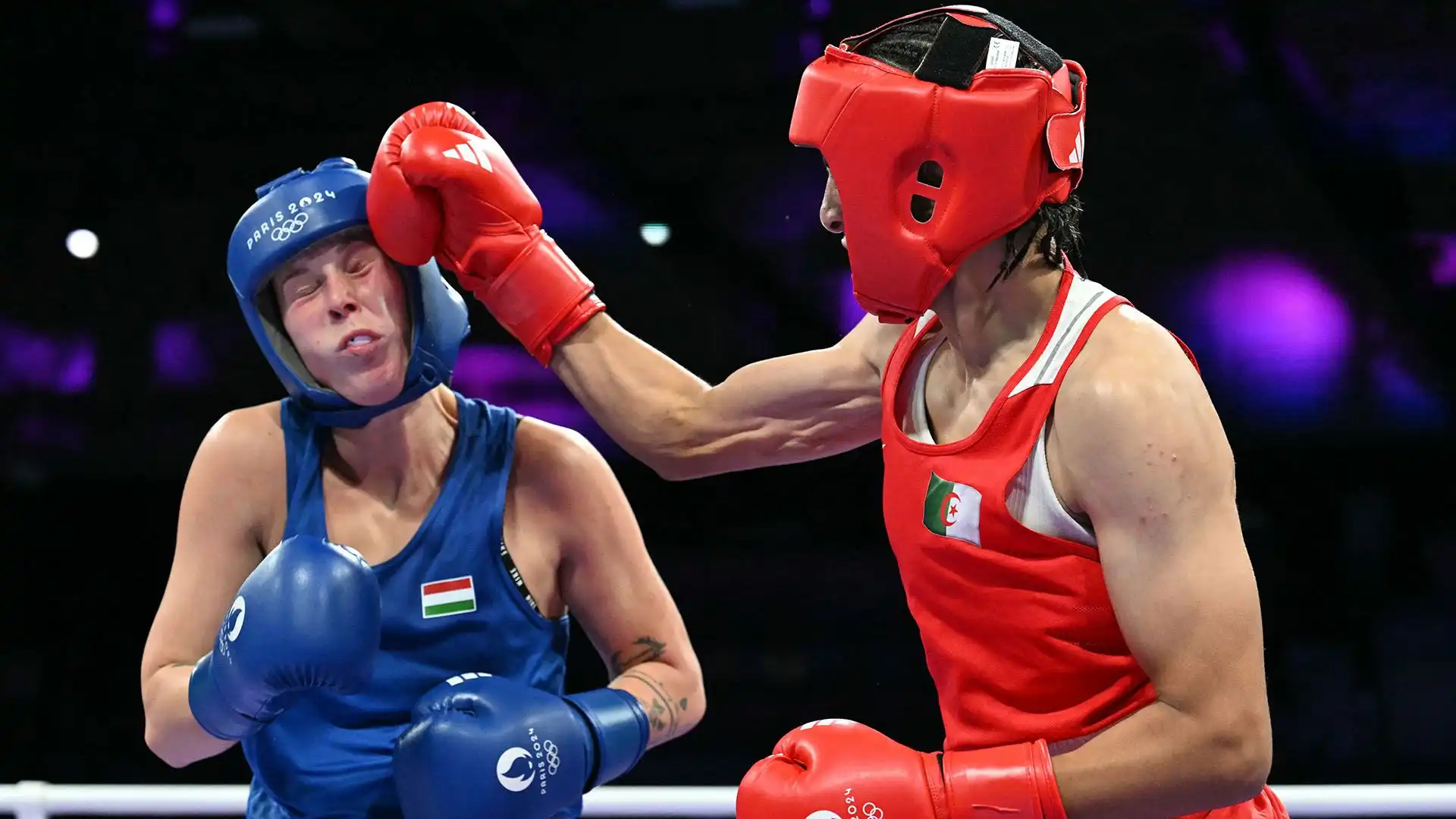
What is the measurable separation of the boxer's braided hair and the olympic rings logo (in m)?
0.80

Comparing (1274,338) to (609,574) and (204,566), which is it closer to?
(609,574)

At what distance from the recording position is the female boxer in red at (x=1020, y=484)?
4.66ft

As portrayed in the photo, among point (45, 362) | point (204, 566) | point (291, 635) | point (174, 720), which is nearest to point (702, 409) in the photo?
point (291, 635)

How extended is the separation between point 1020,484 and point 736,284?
251 centimetres

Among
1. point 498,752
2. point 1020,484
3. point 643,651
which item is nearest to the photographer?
point 1020,484

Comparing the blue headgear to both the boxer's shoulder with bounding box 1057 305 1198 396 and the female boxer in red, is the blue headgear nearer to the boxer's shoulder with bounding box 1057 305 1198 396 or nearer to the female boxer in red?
the female boxer in red

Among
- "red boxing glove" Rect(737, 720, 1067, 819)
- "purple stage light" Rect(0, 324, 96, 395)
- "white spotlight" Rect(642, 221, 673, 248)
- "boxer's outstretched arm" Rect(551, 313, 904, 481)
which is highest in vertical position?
"boxer's outstretched arm" Rect(551, 313, 904, 481)

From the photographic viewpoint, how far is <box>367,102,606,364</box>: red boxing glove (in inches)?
75.4

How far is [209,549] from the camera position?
2.01 m

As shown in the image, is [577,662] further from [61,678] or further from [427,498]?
[427,498]

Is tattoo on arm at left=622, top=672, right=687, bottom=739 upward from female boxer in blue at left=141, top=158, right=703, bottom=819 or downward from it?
downward

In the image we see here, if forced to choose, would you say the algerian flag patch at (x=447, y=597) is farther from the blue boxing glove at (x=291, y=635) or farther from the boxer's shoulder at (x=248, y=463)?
the boxer's shoulder at (x=248, y=463)

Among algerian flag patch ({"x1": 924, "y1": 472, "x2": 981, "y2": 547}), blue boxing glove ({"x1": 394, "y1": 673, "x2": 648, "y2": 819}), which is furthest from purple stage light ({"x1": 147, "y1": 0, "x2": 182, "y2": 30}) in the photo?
algerian flag patch ({"x1": 924, "y1": 472, "x2": 981, "y2": 547})

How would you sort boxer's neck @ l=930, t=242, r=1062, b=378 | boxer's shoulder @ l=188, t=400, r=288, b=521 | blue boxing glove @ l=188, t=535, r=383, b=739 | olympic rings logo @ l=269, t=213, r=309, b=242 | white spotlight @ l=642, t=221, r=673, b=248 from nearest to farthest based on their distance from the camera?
boxer's neck @ l=930, t=242, r=1062, b=378 → blue boxing glove @ l=188, t=535, r=383, b=739 → olympic rings logo @ l=269, t=213, r=309, b=242 → boxer's shoulder @ l=188, t=400, r=288, b=521 → white spotlight @ l=642, t=221, r=673, b=248
